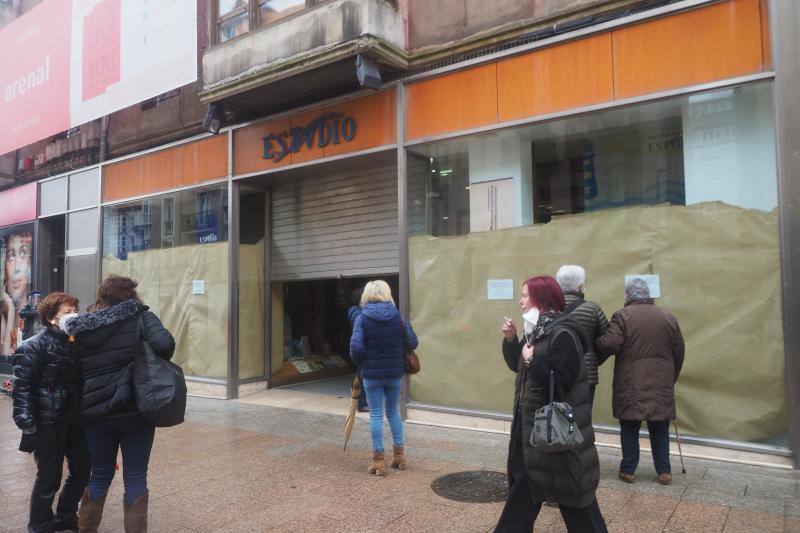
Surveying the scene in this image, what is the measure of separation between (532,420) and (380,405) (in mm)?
2330

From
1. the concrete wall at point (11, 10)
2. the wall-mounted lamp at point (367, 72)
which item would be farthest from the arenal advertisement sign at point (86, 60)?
the wall-mounted lamp at point (367, 72)

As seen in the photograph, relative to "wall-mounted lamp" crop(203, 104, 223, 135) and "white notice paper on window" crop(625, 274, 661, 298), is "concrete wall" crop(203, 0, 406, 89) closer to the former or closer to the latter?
"wall-mounted lamp" crop(203, 104, 223, 135)

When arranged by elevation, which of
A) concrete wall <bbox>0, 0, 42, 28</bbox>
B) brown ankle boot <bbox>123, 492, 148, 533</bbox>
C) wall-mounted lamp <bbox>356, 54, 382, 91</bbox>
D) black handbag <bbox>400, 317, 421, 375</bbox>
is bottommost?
brown ankle boot <bbox>123, 492, 148, 533</bbox>

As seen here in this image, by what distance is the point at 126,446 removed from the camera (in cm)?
351

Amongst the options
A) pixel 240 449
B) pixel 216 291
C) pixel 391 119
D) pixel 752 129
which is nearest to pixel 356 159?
pixel 391 119

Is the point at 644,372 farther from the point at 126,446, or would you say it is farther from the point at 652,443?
the point at 126,446

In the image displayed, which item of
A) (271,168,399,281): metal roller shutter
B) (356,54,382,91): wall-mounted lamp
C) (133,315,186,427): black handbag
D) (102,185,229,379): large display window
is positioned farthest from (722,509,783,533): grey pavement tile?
(102,185,229,379): large display window

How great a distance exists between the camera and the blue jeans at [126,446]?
11.4 feet

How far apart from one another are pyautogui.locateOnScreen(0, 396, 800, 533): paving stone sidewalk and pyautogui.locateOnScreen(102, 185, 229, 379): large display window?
3.21m

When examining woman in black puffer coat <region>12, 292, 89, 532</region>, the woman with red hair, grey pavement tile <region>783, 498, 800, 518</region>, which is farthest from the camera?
grey pavement tile <region>783, 498, 800, 518</region>

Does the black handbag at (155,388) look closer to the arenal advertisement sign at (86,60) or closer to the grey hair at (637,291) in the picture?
the grey hair at (637,291)

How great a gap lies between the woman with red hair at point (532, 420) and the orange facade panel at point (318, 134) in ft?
16.4

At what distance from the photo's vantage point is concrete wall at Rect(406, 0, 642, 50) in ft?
20.8

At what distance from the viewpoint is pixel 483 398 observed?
6762 millimetres
